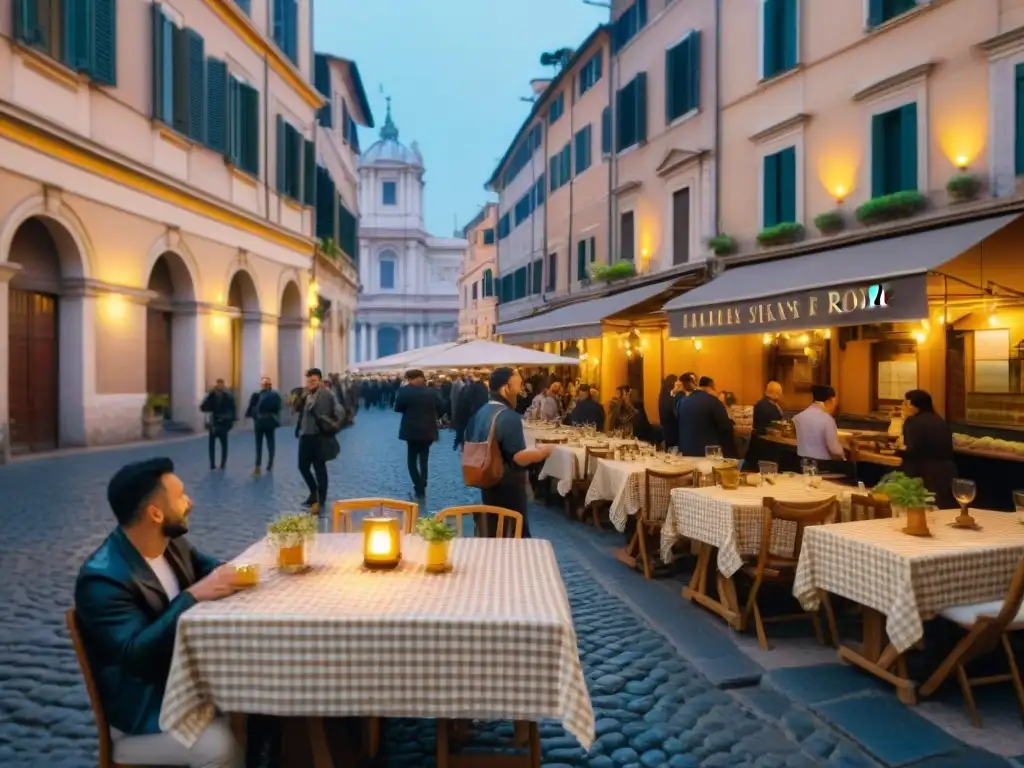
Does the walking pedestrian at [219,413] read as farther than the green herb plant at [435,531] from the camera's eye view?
Yes

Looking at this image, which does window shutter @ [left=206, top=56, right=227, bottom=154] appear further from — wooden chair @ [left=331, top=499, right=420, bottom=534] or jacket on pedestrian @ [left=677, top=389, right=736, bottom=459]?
wooden chair @ [left=331, top=499, right=420, bottom=534]

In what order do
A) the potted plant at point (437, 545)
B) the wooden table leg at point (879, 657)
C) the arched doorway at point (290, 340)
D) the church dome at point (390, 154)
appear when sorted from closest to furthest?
the potted plant at point (437, 545)
the wooden table leg at point (879, 657)
the arched doorway at point (290, 340)
the church dome at point (390, 154)

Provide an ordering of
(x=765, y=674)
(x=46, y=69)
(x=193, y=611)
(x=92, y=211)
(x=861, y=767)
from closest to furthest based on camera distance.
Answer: (x=193, y=611), (x=861, y=767), (x=765, y=674), (x=46, y=69), (x=92, y=211)

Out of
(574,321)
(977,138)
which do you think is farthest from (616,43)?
(977,138)

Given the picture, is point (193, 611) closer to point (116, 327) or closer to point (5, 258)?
point (5, 258)

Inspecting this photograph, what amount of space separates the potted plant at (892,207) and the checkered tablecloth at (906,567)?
6.73 meters

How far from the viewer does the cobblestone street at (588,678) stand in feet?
12.2

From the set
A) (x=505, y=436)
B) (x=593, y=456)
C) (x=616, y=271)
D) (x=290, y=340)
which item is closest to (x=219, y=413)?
(x=593, y=456)

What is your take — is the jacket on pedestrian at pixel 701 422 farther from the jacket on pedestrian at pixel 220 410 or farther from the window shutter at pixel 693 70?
the window shutter at pixel 693 70

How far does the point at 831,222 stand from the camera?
1202cm

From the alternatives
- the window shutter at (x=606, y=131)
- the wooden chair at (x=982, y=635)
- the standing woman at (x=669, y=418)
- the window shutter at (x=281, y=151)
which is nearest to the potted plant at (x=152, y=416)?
the window shutter at (x=281, y=151)

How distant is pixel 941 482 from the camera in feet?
21.8

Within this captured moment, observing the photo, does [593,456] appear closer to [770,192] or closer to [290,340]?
[770,192]

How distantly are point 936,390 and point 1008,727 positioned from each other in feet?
29.8
